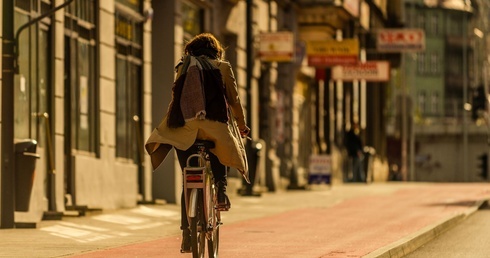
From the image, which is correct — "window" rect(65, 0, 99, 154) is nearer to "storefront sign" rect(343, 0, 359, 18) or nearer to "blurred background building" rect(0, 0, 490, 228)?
"blurred background building" rect(0, 0, 490, 228)

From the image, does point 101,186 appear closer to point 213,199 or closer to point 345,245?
point 345,245

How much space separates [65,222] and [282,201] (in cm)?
981

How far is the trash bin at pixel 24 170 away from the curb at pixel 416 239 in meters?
4.79

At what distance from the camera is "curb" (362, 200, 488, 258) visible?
1479 centimetres

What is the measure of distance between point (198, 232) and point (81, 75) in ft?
37.4

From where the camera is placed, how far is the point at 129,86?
26.4 m

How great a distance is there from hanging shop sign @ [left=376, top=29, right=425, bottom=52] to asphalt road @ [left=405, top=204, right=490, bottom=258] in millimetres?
27222

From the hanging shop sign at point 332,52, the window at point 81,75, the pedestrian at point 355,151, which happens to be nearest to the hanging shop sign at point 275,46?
the hanging shop sign at point 332,52

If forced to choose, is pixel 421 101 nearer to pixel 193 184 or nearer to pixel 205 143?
pixel 205 143

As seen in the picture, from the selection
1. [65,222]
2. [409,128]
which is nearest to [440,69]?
[409,128]

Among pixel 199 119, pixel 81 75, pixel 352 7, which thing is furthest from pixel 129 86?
pixel 352 7

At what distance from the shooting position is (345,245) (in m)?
16.2

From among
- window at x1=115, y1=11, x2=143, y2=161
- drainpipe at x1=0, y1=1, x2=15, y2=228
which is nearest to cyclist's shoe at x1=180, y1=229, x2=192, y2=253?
drainpipe at x1=0, y1=1, x2=15, y2=228

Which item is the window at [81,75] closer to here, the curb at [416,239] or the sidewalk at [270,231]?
the sidewalk at [270,231]
